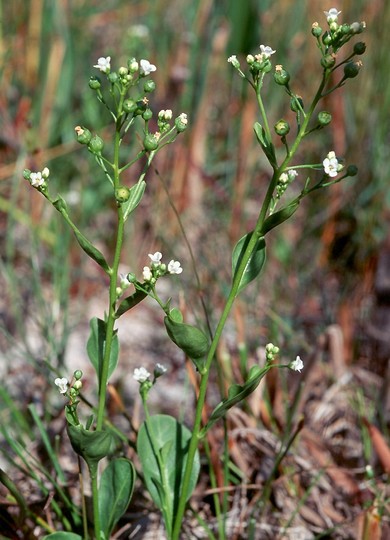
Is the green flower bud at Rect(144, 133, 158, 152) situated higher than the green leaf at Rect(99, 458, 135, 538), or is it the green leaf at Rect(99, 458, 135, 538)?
the green flower bud at Rect(144, 133, 158, 152)

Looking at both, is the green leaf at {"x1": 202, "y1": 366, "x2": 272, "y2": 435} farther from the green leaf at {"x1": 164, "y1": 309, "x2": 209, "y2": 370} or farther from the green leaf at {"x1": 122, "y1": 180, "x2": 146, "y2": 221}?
the green leaf at {"x1": 122, "y1": 180, "x2": 146, "y2": 221}

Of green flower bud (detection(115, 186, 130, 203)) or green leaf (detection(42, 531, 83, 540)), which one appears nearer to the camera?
green flower bud (detection(115, 186, 130, 203))

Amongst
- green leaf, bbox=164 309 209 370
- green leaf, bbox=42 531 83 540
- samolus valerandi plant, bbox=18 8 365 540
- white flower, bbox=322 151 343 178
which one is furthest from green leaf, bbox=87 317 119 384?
white flower, bbox=322 151 343 178

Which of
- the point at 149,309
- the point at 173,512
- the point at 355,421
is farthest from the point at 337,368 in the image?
the point at 173,512

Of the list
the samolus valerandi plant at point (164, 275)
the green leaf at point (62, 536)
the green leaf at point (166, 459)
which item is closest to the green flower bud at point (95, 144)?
the samolus valerandi plant at point (164, 275)

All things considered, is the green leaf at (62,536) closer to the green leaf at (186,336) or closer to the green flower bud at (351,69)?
the green leaf at (186,336)

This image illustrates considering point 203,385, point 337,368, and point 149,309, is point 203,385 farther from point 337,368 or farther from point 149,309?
point 149,309
